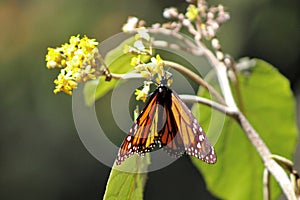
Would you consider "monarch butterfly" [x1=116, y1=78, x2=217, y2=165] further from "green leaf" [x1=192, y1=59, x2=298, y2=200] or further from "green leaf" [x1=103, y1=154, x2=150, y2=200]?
"green leaf" [x1=192, y1=59, x2=298, y2=200]

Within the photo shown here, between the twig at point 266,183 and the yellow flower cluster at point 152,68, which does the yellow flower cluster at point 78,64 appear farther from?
the twig at point 266,183

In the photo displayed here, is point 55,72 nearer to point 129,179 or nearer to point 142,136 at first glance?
point 129,179

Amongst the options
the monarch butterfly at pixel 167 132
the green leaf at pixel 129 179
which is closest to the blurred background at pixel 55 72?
the green leaf at pixel 129 179

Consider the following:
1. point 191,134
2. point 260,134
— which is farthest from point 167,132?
point 260,134

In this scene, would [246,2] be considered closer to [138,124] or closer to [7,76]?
[7,76]

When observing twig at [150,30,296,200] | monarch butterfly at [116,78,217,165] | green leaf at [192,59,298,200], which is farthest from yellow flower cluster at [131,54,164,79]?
green leaf at [192,59,298,200]

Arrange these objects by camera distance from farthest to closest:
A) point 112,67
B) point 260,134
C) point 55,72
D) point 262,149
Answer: point 55,72 < point 260,134 < point 112,67 < point 262,149
